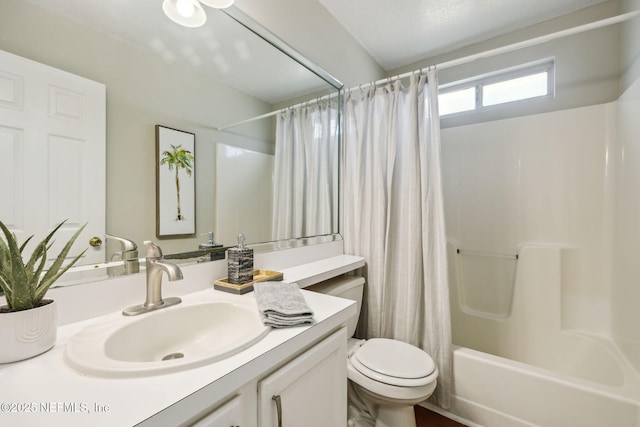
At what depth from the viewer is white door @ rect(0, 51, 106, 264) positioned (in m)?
0.68

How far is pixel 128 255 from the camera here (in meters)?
0.89

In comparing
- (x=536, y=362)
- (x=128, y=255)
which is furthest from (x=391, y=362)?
(x=536, y=362)

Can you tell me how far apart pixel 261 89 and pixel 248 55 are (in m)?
0.16

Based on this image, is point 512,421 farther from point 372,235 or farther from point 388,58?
point 388,58

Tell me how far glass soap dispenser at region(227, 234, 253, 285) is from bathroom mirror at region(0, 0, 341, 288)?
142mm

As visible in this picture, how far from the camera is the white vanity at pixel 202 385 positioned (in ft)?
1.42

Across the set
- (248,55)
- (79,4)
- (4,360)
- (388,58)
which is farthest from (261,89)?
(388,58)

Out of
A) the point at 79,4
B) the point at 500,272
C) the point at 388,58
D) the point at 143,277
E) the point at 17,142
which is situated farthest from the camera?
the point at 388,58

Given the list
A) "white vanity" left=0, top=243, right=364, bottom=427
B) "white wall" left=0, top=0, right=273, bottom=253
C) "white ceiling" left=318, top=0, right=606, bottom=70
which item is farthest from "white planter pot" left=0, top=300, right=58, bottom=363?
"white ceiling" left=318, top=0, right=606, bottom=70

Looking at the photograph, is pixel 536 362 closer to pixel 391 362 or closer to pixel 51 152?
pixel 391 362

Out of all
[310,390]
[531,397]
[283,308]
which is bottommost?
[531,397]

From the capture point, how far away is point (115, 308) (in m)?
0.84

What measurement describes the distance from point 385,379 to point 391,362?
0.37 feet

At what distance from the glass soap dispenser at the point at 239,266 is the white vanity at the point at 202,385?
0.07 metres
